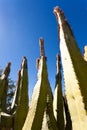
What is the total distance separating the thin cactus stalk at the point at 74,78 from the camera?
8.14ft

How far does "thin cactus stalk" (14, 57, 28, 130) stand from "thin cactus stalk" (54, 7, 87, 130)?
2.16m

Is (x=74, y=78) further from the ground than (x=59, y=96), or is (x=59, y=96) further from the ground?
(x=59, y=96)

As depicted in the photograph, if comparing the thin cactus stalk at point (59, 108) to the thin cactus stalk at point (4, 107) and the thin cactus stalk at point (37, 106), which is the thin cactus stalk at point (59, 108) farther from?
the thin cactus stalk at point (4, 107)

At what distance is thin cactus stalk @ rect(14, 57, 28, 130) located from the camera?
4.73m

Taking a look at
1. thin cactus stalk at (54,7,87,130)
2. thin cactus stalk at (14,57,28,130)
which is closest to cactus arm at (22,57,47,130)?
thin cactus stalk at (14,57,28,130)

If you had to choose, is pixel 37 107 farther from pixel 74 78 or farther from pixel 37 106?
pixel 74 78

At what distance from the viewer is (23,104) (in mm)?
5031

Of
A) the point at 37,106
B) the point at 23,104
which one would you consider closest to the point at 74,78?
the point at 37,106

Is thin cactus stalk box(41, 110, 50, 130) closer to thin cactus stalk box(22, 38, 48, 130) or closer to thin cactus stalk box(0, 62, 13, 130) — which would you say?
thin cactus stalk box(22, 38, 48, 130)

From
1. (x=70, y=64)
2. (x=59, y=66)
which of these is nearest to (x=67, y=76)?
(x=70, y=64)

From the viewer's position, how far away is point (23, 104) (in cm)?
503

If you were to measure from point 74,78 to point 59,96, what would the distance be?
2.26 metres

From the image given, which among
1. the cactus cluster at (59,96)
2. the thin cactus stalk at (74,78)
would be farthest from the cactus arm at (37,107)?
the thin cactus stalk at (74,78)

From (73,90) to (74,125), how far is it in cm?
36
